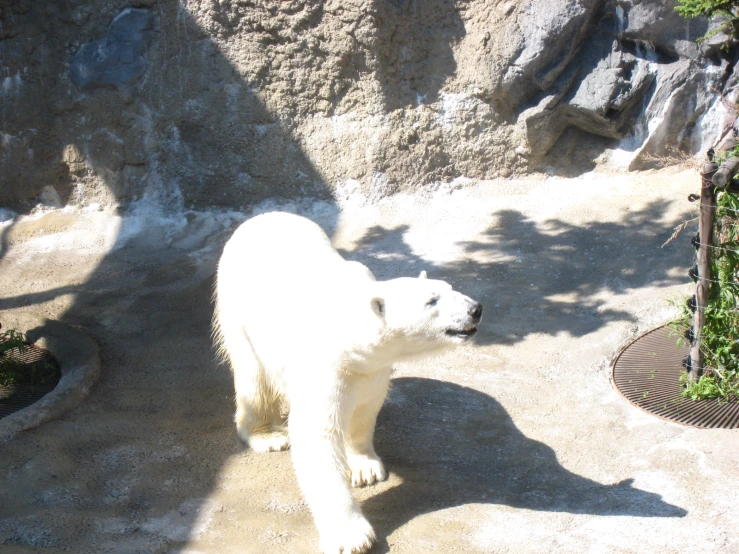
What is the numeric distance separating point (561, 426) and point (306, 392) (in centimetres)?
193

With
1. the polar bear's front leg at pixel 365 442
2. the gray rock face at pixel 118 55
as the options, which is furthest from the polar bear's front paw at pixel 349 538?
the gray rock face at pixel 118 55

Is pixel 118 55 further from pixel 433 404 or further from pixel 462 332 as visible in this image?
pixel 462 332

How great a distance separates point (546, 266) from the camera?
23.2ft

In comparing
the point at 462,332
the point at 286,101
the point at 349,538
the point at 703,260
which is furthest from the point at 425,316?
the point at 286,101

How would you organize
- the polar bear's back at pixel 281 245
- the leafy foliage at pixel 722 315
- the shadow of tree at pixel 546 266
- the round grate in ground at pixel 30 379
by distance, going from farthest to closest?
1. the shadow of tree at pixel 546 266
2. the round grate in ground at pixel 30 379
3. the leafy foliage at pixel 722 315
4. the polar bear's back at pixel 281 245

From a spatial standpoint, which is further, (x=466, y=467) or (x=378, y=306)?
(x=466, y=467)

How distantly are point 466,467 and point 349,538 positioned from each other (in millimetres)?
1096

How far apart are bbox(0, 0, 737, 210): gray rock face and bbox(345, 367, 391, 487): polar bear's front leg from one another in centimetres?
445

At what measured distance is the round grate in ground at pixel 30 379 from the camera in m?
5.20

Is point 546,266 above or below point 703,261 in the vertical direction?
below

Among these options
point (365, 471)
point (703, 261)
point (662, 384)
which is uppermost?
point (703, 261)

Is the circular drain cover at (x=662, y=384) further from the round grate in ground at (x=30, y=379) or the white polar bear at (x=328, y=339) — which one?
the round grate in ground at (x=30, y=379)

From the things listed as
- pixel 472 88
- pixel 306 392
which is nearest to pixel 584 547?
pixel 306 392

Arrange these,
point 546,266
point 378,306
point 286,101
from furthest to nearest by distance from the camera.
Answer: point 286,101 < point 546,266 < point 378,306
